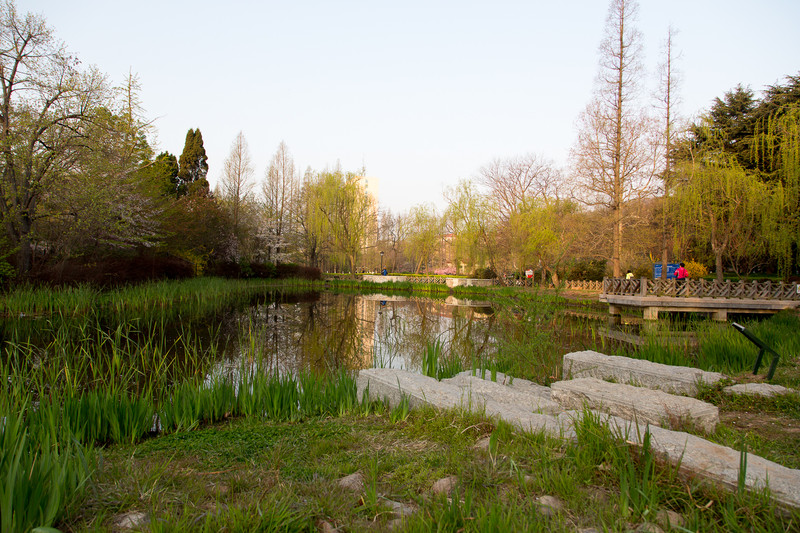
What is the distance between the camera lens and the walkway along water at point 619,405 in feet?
6.04

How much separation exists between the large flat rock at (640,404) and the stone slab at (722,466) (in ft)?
1.20

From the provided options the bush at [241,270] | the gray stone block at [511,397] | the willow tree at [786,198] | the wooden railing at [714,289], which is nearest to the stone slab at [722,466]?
the gray stone block at [511,397]

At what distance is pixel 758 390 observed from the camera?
3.71m

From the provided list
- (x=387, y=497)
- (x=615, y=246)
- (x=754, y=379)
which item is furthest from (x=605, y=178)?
(x=387, y=497)

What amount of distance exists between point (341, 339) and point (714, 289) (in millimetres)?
13330

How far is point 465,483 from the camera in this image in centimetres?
203

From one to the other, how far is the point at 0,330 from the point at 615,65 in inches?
922

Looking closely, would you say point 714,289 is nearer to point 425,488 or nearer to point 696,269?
point 696,269

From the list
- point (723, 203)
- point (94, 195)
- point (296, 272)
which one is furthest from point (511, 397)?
point (296, 272)

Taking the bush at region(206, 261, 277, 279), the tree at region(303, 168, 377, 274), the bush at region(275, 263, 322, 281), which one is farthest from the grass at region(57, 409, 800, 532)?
the bush at region(275, 263, 322, 281)

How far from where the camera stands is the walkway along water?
1.84 meters

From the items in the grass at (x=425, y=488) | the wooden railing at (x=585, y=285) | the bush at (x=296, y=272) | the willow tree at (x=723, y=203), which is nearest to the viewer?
the grass at (x=425, y=488)

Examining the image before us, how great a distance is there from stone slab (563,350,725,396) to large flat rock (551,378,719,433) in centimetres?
98

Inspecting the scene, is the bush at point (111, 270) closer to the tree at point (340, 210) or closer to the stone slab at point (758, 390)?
the tree at point (340, 210)
